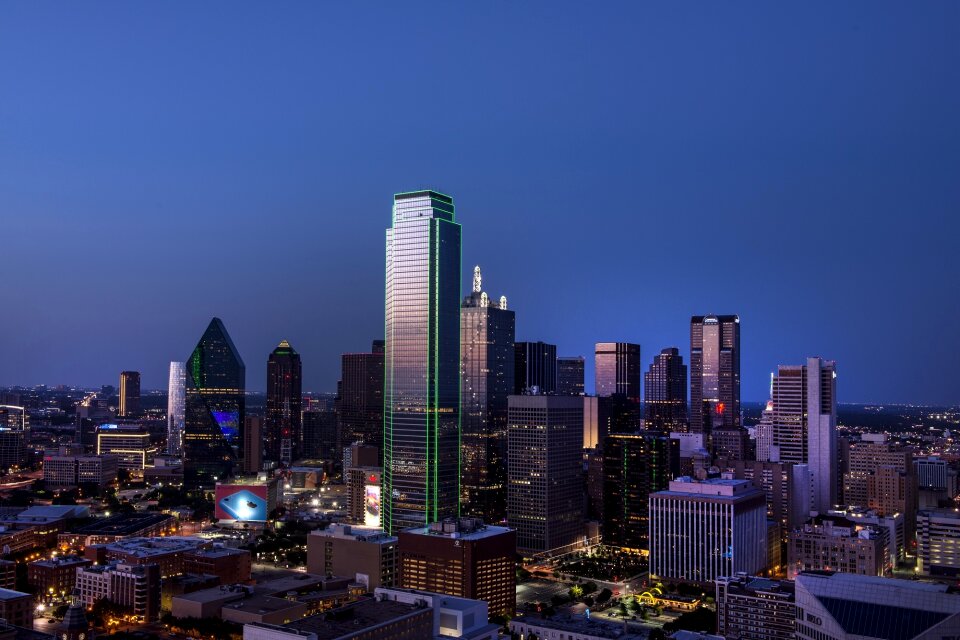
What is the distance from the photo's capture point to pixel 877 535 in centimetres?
6244

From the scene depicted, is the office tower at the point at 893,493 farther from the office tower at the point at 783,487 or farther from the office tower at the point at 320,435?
the office tower at the point at 320,435

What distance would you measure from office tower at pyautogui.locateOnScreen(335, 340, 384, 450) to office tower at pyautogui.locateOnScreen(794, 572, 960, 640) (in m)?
109

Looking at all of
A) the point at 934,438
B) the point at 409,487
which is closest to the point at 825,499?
the point at 409,487

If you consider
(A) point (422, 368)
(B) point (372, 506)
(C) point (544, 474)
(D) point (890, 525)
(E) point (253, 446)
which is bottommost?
(D) point (890, 525)

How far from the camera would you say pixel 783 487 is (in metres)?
78.2

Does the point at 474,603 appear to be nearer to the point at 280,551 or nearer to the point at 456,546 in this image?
the point at 456,546

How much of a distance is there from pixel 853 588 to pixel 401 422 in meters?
40.3

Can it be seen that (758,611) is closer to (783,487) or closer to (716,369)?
(783,487)

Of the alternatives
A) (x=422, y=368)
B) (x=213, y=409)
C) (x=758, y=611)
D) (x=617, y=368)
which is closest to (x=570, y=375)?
(x=617, y=368)

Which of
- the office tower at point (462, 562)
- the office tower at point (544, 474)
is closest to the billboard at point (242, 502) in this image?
the office tower at point (544, 474)

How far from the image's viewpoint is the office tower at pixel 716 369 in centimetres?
15238

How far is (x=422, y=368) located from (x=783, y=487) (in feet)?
113

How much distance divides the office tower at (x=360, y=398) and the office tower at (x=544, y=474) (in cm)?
6780

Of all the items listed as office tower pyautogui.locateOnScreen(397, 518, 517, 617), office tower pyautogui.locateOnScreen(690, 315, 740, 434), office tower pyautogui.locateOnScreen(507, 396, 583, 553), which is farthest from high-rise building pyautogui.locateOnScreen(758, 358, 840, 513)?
office tower pyautogui.locateOnScreen(690, 315, 740, 434)
